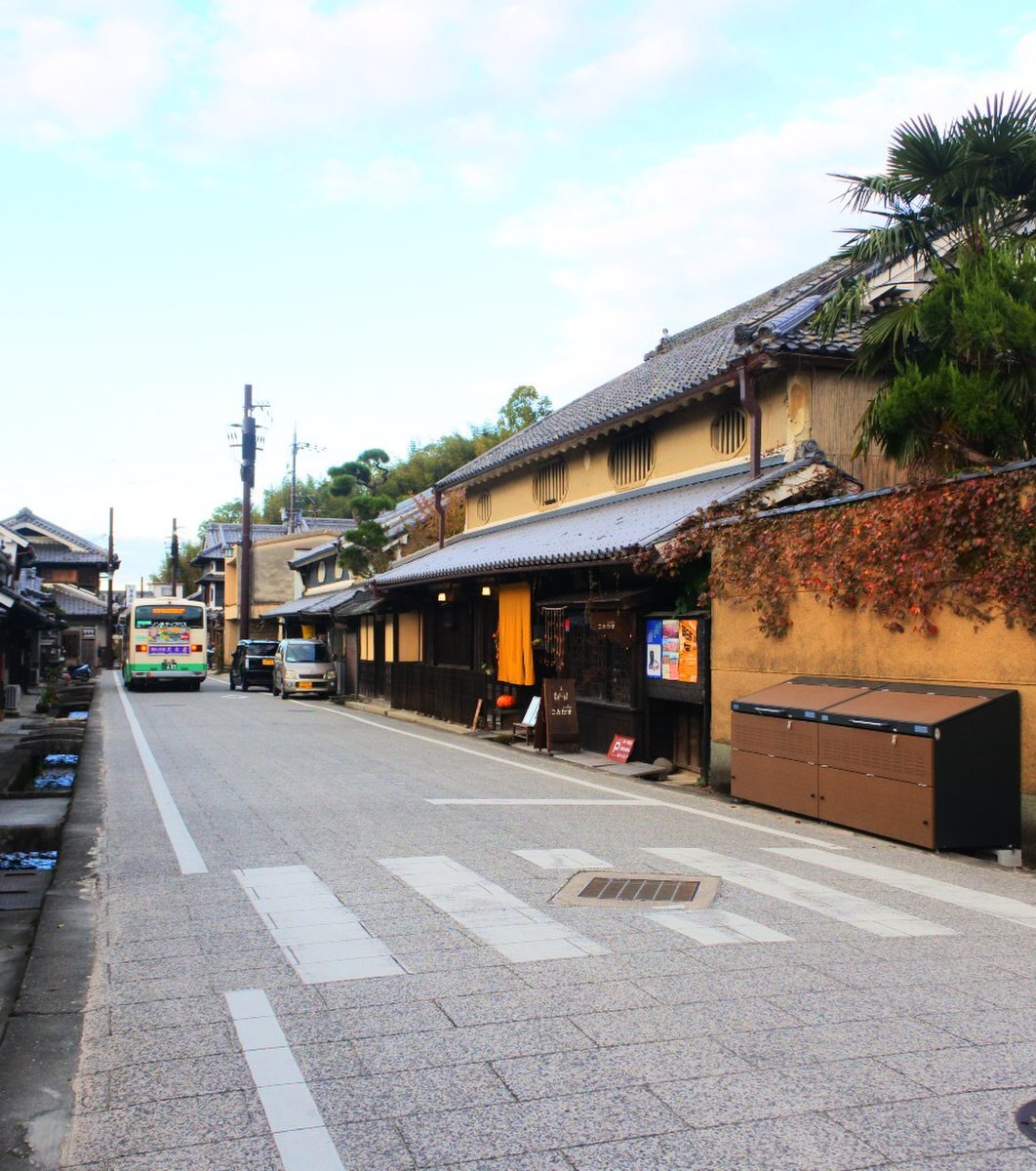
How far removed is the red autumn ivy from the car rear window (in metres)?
24.1

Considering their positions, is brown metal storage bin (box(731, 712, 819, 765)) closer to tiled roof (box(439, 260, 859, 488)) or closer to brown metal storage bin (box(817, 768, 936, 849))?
brown metal storage bin (box(817, 768, 936, 849))

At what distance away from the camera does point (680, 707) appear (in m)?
15.4

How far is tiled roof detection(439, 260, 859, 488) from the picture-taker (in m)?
15.1

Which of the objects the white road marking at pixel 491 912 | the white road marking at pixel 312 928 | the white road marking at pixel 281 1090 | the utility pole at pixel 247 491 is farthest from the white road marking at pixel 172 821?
the utility pole at pixel 247 491

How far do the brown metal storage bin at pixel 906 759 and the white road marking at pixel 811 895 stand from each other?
95cm

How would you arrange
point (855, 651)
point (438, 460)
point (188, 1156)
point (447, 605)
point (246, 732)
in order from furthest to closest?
point (438, 460) < point (447, 605) < point (246, 732) < point (855, 651) < point (188, 1156)

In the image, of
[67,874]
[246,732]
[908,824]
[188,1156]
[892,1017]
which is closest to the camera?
[188,1156]

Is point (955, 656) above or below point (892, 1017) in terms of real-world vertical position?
above

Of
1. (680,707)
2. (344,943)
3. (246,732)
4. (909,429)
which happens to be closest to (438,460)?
(246,732)

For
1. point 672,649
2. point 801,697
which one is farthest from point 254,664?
point 801,697

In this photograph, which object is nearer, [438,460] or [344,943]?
[344,943]

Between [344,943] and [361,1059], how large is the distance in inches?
66.8

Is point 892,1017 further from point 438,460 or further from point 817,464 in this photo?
point 438,460

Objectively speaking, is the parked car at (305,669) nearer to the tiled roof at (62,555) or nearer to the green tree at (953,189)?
the green tree at (953,189)
